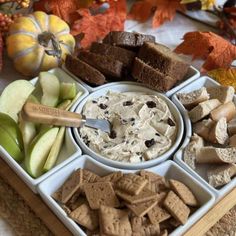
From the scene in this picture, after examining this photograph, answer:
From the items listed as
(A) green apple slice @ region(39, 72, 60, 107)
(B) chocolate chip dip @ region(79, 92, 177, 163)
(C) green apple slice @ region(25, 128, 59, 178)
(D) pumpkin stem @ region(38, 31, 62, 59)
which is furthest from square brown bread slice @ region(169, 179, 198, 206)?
(D) pumpkin stem @ region(38, 31, 62, 59)

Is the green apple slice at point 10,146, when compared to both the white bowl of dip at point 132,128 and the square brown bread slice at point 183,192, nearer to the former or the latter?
the white bowl of dip at point 132,128

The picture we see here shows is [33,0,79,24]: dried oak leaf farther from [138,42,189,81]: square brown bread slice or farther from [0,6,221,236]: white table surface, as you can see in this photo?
[138,42,189,81]: square brown bread slice

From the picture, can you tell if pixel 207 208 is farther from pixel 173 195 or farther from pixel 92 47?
pixel 92 47

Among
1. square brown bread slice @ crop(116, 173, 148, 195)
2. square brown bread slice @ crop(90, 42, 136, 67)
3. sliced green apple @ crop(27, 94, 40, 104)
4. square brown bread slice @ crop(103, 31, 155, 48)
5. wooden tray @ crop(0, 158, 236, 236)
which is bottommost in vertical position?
wooden tray @ crop(0, 158, 236, 236)

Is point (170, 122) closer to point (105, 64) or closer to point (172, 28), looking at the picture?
point (105, 64)

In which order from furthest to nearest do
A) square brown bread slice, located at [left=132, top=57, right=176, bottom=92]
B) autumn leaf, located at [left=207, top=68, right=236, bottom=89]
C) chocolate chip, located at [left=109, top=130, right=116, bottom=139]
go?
1. autumn leaf, located at [left=207, top=68, right=236, bottom=89]
2. square brown bread slice, located at [left=132, top=57, right=176, bottom=92]
3. chocolate chip, located at [left=109, top=130, right=116, bottom=139]

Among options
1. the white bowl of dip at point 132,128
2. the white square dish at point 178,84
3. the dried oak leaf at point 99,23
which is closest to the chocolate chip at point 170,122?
the white bowl of dip at point 132,128

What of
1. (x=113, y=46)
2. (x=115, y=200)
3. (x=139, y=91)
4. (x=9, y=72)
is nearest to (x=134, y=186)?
(x=115, y=200)
